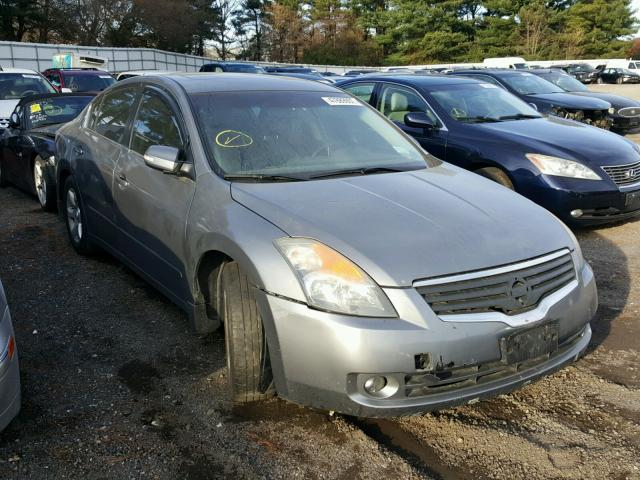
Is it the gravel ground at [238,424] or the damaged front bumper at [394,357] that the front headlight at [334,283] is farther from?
the gravel ground at [238,424]

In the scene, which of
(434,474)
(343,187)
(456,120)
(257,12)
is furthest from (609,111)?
(257,12)

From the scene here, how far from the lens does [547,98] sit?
11.0 meters

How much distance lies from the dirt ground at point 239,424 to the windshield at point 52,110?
4.47 meters

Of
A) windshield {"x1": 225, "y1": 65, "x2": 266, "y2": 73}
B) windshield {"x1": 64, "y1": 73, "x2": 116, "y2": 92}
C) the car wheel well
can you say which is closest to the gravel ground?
the car wheel well

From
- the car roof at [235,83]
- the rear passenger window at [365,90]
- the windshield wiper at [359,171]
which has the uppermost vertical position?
the car roof at [235,83]

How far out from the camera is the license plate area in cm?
258

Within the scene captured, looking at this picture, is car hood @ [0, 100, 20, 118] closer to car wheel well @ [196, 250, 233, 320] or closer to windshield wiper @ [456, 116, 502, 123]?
windshield wiper @ [456, 116, 502, 123]

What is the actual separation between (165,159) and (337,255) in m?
1.35

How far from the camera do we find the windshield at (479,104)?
22.4ft

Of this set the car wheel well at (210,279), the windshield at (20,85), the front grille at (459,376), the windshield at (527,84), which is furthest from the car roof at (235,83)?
the windshield at (20,85)

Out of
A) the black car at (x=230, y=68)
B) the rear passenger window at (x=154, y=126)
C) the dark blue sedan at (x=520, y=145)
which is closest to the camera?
the rear passenger window at (x=154, y=126)

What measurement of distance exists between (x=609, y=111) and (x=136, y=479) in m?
12.8

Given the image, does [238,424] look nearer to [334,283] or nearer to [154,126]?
[334,283]

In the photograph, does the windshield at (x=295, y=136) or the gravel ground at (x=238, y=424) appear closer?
the gravel ground at (x=238, y=424)
